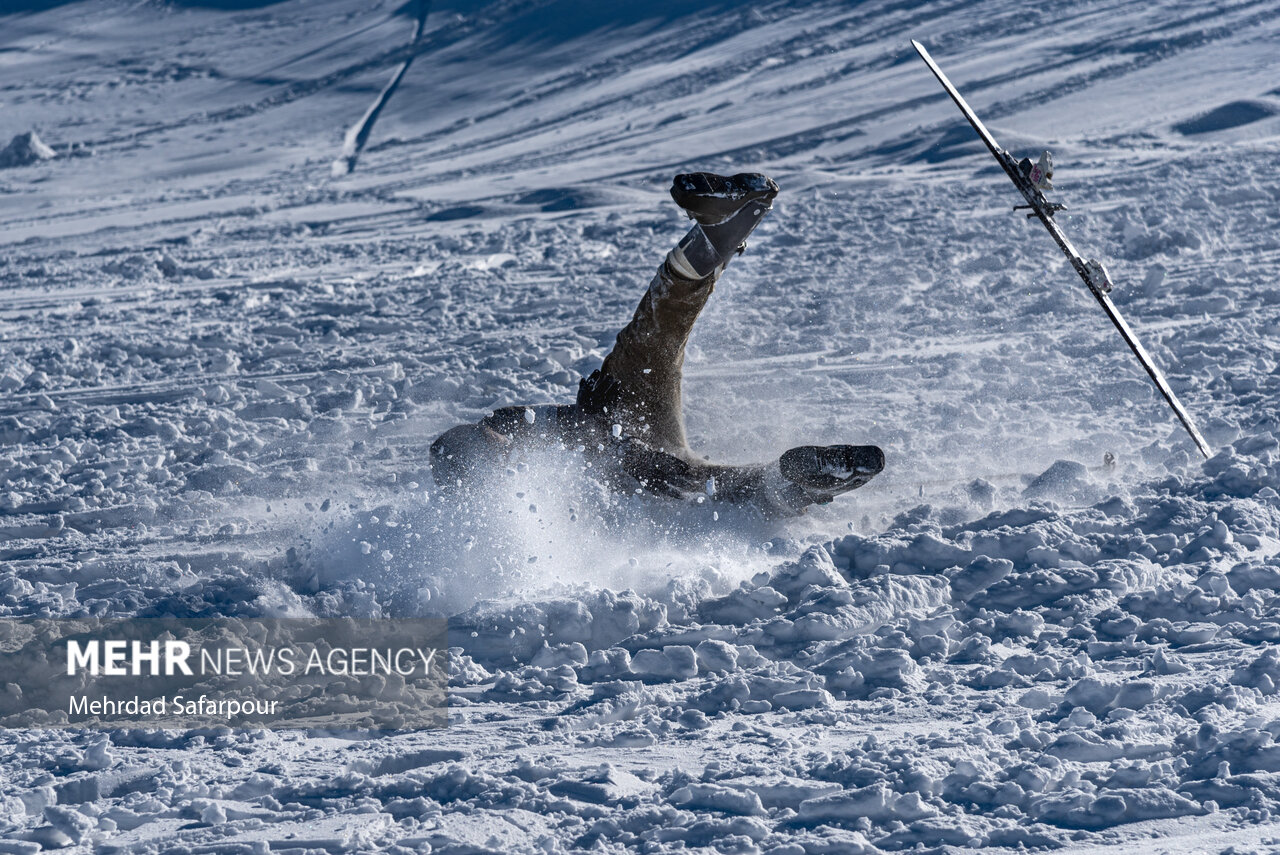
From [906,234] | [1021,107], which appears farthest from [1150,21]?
[906,234]

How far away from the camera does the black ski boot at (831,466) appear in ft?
16.6

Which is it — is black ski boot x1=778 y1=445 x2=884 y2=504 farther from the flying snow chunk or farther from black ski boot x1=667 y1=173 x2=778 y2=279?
A: the flying snow chunk

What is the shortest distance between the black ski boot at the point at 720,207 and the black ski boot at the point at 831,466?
32.6 inches

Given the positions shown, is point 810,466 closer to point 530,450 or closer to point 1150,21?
point 530,450

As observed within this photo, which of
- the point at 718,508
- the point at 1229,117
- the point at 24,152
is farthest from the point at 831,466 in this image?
the point at 24,152

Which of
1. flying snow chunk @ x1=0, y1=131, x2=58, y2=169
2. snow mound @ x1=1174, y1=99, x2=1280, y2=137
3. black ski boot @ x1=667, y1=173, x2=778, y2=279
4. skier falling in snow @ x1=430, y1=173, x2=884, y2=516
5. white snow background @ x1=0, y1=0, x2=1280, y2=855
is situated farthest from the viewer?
flying snow chunk @ x1=0, y1=131, x2=58, y2=169

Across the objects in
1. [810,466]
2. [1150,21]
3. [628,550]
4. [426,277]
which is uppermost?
[810,466]

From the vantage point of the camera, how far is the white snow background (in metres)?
3.66

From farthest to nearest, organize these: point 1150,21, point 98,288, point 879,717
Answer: point 1150,21 < point 98,288 < point 879,717

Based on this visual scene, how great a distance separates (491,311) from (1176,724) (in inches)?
310

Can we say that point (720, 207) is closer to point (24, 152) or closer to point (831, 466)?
point (831, 466)

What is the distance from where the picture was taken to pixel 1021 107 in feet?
65.0

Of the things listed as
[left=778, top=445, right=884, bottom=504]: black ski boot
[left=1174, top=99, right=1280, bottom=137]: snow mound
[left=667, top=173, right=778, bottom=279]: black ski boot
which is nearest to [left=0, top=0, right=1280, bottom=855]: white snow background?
[left=1174, top=99, right=1280, bottom=137]: snow mound

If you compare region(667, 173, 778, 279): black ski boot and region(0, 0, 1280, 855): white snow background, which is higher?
region(667, 173, 778, 279): black ski boot
